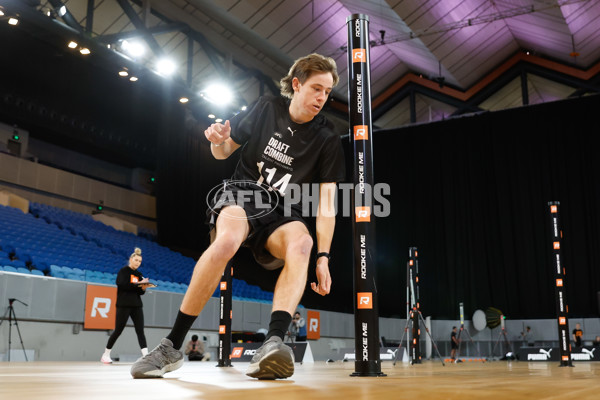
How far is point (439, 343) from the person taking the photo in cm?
1902

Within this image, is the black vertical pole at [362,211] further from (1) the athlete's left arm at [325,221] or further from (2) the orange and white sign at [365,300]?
(1) the athlete's left arm at [325,221]

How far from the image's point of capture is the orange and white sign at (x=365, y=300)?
2.97 metres

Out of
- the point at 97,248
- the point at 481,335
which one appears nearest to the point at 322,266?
the point at 97,248

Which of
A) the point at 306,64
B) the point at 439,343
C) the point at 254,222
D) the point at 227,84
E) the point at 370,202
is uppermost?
the point at 227,84

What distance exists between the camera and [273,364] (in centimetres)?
212

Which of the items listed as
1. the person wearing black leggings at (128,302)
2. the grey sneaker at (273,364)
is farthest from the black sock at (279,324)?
the person wearing black leggings at (128,302)

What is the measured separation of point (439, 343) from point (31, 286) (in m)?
13.8

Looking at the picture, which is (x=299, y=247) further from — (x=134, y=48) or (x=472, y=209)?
(x=472, y=209)

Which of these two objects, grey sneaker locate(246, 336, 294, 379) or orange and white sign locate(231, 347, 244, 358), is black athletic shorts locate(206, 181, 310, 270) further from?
orange and white sign locate(231, 347, 244, 358)

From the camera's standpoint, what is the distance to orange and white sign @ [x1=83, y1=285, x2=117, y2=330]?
9.59 meters

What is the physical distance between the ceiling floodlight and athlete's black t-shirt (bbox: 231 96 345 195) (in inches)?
492

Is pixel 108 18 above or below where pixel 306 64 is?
above

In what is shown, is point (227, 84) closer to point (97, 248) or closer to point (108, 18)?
point (108, 18)

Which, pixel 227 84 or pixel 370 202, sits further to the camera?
pixel 227 84
